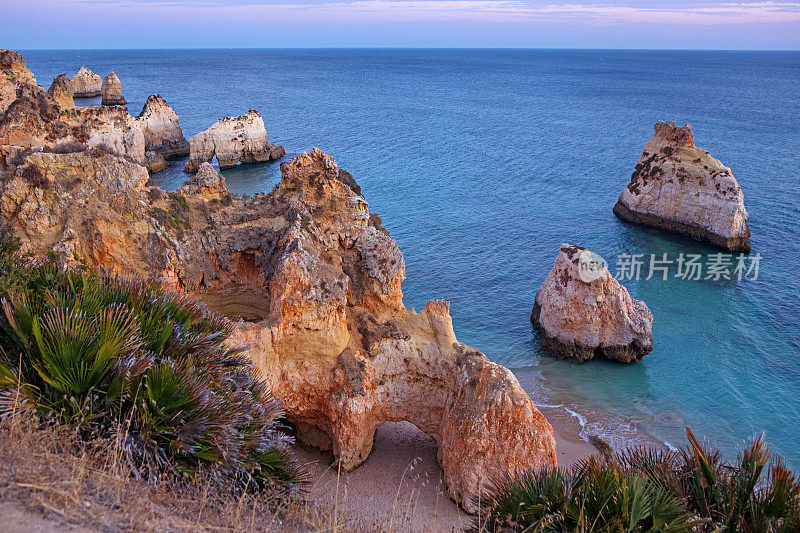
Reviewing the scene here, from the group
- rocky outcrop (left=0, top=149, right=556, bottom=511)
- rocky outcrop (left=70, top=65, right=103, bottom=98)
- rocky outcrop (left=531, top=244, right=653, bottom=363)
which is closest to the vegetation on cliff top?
rocky outcrop (left=0, top=149, right=556, bottom=511)

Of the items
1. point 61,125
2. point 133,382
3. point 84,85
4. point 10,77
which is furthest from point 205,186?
point 84,85

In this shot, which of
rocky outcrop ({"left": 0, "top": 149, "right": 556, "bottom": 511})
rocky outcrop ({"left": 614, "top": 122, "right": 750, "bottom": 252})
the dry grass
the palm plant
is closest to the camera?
the dry grass

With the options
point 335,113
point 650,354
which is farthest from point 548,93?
point 650,354

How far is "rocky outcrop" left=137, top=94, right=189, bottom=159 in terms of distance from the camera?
64125 mm

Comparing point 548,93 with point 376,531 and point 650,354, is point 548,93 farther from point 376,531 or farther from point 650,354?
point 376,531

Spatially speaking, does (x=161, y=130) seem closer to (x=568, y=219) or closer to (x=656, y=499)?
(x=568, y=219)

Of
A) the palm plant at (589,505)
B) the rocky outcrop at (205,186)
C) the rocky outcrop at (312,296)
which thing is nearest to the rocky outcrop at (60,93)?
the rocky outcrop at (205,186)

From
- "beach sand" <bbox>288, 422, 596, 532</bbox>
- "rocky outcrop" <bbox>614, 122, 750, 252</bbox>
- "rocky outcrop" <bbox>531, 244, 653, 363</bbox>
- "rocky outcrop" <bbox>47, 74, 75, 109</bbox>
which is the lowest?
"beach sand" <bbox>288, 422, 596, 532</bbox>

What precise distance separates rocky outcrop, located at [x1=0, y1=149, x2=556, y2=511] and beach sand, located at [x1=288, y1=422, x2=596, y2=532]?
1.46ft

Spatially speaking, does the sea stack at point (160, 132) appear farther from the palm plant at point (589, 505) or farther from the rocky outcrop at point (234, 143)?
the palm plant at point (589, 505)

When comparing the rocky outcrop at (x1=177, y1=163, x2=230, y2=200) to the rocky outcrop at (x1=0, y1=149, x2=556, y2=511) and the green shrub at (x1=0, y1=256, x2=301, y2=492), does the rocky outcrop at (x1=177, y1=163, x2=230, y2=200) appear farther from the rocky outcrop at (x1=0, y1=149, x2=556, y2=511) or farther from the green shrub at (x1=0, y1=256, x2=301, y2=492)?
the green shrub at (x1=0, y1=256, x2=301, y2=492)

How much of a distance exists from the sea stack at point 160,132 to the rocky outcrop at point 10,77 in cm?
1109

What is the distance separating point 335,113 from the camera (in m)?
100

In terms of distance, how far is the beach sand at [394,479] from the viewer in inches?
629
